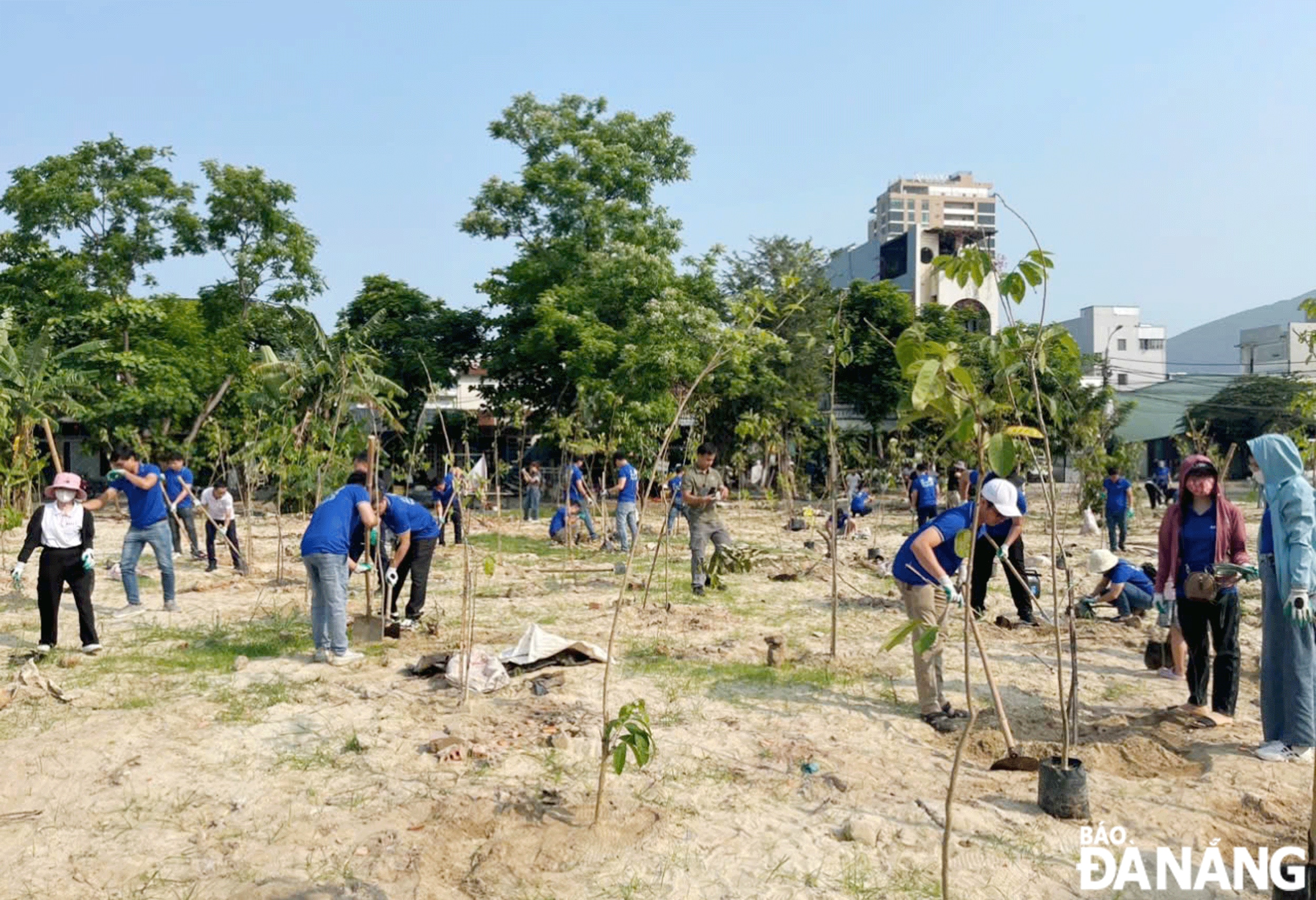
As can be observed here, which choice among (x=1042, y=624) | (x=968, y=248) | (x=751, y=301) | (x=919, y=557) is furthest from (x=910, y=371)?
(x=1042, y=624)

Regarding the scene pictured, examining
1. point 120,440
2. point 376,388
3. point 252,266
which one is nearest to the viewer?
point 376,388

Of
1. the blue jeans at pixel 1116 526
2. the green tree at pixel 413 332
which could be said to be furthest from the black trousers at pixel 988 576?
the green tree at pixel 413 332

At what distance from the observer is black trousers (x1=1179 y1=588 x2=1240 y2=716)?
5.63m

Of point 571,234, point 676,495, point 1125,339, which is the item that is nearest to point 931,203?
point 1125,339

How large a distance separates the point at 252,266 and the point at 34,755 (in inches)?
843

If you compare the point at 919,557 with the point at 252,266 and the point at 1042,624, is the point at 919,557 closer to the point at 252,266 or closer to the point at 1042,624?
the point at 1042,624

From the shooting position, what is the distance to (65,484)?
285 inches

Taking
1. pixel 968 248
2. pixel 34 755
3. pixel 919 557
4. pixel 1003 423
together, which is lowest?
pixel 34 755

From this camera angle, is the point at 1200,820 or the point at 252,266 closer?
the point at 1200,820

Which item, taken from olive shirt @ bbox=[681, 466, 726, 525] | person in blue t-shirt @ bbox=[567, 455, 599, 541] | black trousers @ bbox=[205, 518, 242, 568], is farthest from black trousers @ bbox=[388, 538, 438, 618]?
person in blue t-shirt @ bbox=[567, 455, 599, 541]

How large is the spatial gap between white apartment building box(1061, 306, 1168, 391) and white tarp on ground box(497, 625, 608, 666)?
206 feet

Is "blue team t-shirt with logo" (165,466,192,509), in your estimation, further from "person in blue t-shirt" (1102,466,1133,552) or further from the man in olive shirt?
"person in blue t-shirt" (1102,466,1133,552)

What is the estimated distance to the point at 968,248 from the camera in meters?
4.20

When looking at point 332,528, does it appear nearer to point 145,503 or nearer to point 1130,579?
point 145,503
